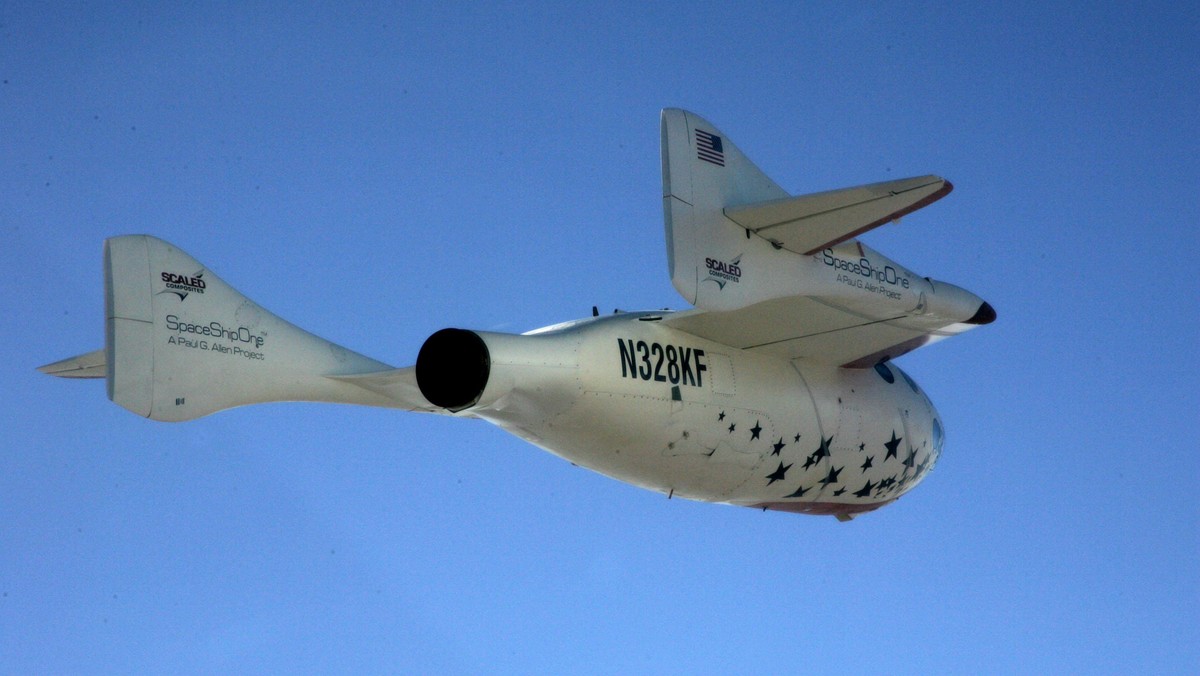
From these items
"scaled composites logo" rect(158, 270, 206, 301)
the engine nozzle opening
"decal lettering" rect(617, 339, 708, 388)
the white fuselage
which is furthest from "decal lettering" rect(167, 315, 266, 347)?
"decal lettering" rect(617, 339, 708, 388)

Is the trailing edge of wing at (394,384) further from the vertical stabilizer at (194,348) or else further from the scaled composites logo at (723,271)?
the scaled composites logo at (723,271)

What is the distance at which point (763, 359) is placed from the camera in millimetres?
16578

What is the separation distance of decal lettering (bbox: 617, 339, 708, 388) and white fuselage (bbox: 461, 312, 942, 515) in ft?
0.04

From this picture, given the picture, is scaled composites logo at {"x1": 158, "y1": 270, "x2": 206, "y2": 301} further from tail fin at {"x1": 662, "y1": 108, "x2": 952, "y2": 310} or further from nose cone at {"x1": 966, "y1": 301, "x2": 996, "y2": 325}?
nose cone at {"x1": 966, "y1": 301, "x2": 996, "y2": 325}

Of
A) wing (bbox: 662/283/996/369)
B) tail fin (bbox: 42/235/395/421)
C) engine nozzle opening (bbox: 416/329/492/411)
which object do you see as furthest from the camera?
wing (bbox: 662/283/996/369)

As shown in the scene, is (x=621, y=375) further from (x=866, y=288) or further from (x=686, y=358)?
(x=866, y=288)

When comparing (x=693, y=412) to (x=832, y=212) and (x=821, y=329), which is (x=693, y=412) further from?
(x=832, y=212)

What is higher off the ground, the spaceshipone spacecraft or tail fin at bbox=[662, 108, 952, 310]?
tail fin at bbox=[662, 108, 952, 310]

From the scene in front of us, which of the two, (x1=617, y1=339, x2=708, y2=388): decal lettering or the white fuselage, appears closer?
the white fuselage

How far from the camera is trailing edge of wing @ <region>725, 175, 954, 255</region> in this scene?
42.1 ft

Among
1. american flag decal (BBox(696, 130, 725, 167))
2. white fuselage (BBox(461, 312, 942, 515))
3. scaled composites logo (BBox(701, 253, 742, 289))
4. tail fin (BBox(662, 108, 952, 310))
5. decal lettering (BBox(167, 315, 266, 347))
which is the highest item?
american flag decal (BBox(696, 130, 725, 167))

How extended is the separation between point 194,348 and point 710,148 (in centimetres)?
564

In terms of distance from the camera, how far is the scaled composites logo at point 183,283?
566 inches

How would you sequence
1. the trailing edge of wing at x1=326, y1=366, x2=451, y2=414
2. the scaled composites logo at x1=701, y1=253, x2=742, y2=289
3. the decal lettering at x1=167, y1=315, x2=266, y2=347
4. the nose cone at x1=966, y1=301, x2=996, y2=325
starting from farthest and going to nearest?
the nose cone at x1=966, y1=301, x2=996, y2=325
the trailing edge of wing at x1=326, y1=366, x2=451, y2=414
the decal lettering at x1=167, y1=315, x2=266, y2=347
the scaled composites logo at x1=701, y1=253, x2=742, y2=289
